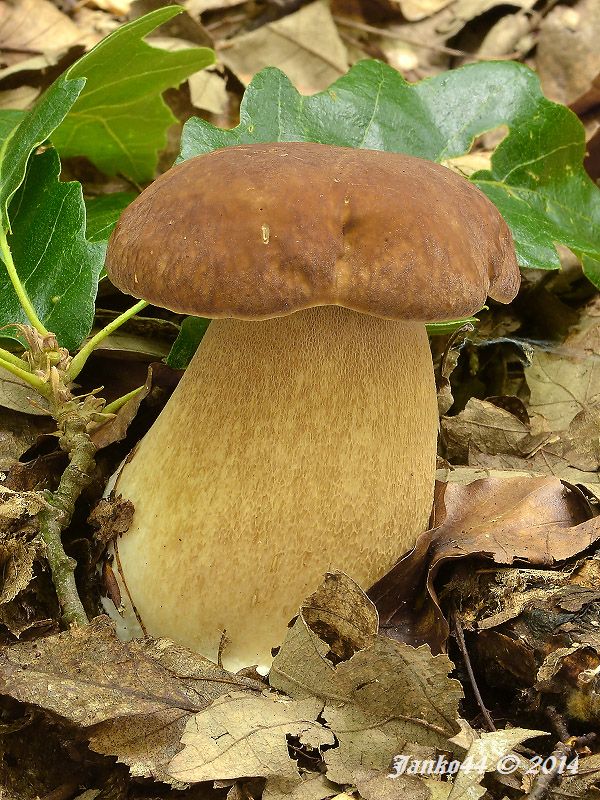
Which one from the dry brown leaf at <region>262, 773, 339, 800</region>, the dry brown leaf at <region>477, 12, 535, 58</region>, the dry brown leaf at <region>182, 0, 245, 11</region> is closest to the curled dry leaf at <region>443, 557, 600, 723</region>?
the dry brown leaf at <region>262, 773, 339, 800</region>

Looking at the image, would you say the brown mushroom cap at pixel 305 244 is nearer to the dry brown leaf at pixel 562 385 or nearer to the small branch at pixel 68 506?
the small branch at pixel 68 506

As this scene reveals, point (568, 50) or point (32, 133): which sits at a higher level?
point (32, 133)

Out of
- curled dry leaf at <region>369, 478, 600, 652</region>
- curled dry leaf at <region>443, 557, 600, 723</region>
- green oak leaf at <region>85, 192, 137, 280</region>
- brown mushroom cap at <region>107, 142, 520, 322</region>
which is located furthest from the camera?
green oak leaf at <region>85, 192, 137, 280</region>

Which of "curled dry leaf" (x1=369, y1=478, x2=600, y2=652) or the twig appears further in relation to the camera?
"curled dry leaf" (x1=369, y1=478, x2=600, y2=652)

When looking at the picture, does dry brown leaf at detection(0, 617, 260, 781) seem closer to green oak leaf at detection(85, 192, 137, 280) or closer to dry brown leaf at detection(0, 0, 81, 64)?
green oak leaf at detection(85, 192, 137, 280)

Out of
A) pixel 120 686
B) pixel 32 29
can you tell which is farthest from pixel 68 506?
pixel 32 29

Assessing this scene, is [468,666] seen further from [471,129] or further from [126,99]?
[126,99]
